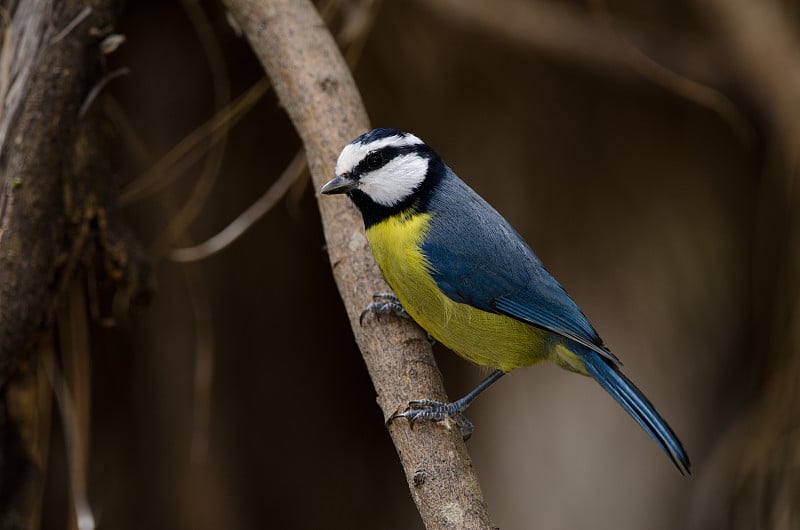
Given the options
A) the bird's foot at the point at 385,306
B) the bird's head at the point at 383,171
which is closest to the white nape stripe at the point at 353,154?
the bird's head at the point at 383,171

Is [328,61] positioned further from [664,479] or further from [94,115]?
[664,479]

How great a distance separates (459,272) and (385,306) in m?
0.17

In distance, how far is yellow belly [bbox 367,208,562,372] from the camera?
180cm

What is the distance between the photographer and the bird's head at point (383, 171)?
5.81ft

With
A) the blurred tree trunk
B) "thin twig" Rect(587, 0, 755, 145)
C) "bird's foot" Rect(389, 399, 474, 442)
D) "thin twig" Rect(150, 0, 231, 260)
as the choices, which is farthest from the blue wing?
"thin twig" Rect(587, 0, 755, 145)

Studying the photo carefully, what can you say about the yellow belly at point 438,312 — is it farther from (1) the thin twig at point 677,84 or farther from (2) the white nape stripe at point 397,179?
(1) the thin twig at point 677,84

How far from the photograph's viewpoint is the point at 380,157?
183 centimetres

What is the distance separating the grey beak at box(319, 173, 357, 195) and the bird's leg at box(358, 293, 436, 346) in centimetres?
23

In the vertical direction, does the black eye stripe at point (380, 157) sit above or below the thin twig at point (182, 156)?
above

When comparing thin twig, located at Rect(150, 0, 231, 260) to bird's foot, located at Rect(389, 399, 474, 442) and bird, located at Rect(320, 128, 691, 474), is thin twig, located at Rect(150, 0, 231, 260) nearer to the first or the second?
bird, located at Rect(320, 128, 691, 474)

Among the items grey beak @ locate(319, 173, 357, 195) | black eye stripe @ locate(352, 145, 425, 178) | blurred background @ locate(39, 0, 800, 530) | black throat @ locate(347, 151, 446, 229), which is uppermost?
black eye stripe @ locate(352, 145, 425, 178)

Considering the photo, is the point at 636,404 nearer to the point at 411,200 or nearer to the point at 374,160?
the point at 411,200

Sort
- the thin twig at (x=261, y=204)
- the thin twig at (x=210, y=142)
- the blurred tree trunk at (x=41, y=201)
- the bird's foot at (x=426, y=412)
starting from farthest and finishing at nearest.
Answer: the thin twig at (x=210, y=142) → the thin twig at (x=261, y=204) → the blurred tree trunk at (x=41, y=201) → the bird's foot at (x=426, y=412)

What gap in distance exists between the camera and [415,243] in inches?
71.8
